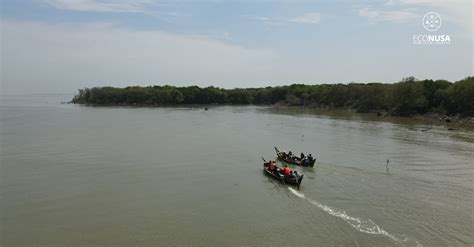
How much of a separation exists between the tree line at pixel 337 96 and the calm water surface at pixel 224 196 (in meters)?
40.6

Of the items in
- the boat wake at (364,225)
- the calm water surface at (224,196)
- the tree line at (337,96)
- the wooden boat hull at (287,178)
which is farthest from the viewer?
the tree line at (337,96)

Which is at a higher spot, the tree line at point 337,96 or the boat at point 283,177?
the tree line at point 337,96

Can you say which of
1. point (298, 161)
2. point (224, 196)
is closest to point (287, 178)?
point (224, 196)

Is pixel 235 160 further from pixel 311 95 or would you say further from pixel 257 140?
pixel 311 95

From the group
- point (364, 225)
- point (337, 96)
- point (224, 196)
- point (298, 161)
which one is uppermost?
point (337, 96)

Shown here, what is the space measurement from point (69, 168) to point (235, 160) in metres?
13.2

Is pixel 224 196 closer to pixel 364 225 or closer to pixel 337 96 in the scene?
pixel 364 225

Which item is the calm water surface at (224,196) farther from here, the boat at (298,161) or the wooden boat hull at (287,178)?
the boat at (298,161)

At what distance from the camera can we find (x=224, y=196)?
2261 cm

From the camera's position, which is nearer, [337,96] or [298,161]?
[298,161]

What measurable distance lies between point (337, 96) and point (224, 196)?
304 ft

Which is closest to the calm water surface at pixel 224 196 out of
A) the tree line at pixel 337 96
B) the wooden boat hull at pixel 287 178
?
the wooden boat hull at pixel 287 178

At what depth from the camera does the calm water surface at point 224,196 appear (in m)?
17.2

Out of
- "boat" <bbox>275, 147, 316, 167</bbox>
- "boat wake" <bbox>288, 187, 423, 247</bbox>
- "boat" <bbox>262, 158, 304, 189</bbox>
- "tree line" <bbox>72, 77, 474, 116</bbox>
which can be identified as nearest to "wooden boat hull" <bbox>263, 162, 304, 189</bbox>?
"boat" <bbox>262, 158, 304, 189</bbox>
